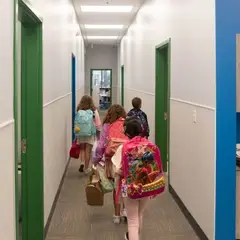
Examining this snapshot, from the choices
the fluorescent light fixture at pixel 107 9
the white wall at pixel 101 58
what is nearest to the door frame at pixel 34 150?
the fluorescent light fixture at pixel 107 9

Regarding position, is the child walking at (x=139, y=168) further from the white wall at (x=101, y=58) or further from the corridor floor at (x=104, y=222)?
the white wall at (x=101, y=58)

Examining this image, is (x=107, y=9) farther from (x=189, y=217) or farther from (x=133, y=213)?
(x=133, y=213)

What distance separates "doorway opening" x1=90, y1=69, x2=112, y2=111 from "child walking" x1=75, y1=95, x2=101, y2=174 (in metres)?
13.8

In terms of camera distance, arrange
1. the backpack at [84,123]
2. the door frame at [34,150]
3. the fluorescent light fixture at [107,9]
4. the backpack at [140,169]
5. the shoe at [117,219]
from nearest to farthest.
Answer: the backpack at [140,169] → the door frame at [34,150] → the shoe at [117,219] → the backpack at [84,123] → the fluorescent light fixture at [107,9]

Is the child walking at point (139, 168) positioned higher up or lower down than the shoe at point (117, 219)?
higher up

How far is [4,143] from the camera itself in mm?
2293

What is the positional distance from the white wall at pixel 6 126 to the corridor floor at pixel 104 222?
1965mm

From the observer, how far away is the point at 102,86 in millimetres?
21391

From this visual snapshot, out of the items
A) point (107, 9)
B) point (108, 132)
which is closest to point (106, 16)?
point (107, 9)

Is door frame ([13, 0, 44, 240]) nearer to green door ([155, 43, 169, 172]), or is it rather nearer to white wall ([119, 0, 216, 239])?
white wall ([119, 0, 216, 239])

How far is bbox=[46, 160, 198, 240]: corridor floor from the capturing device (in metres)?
4.39

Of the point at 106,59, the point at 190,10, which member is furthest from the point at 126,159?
the point at 106,59

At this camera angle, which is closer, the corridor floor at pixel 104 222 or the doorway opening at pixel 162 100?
the corridor floor at pixel 104 222

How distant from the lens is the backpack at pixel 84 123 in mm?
6719
